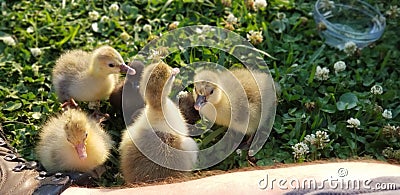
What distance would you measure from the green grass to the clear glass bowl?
0.05 m

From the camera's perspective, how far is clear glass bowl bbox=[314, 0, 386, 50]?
3229 millimetres

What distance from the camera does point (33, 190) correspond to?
6.88 feet

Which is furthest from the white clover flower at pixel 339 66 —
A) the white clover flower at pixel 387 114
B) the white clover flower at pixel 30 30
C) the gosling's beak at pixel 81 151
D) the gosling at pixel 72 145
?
the white clover flower at pixel 30 30

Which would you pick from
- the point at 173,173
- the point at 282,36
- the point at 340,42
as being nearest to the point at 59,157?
the point at 173,173

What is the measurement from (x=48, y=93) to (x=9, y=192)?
35.7 inches

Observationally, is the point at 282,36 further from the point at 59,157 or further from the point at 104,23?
the point at 59,157

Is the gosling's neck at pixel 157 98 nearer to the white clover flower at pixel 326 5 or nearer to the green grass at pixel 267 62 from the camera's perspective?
the green grass at pixel 267 62

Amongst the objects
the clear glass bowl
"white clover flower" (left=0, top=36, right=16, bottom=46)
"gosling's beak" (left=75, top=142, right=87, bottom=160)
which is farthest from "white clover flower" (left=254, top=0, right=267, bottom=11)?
"gosling's beak" (left=75, top=142, right=87, bottom=160)

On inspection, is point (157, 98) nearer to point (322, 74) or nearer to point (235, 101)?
point (235, 101)

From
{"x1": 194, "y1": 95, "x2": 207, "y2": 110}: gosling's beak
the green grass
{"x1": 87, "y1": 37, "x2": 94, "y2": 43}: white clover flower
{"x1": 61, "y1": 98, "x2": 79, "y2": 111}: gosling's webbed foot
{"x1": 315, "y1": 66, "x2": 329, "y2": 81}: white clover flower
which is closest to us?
{"x1": 194, "y1": 95, "x2": 207, "y2": 110}: gosling's beak

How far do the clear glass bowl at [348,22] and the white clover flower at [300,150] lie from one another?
0.81 m

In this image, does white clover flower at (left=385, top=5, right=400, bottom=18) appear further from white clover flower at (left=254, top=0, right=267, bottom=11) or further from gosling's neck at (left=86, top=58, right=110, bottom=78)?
gosling's neck at (left=86, top=58, right=110, bottom=78)

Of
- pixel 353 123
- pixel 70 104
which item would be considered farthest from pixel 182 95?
pixel 353 123

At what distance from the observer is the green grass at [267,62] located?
2648mm
